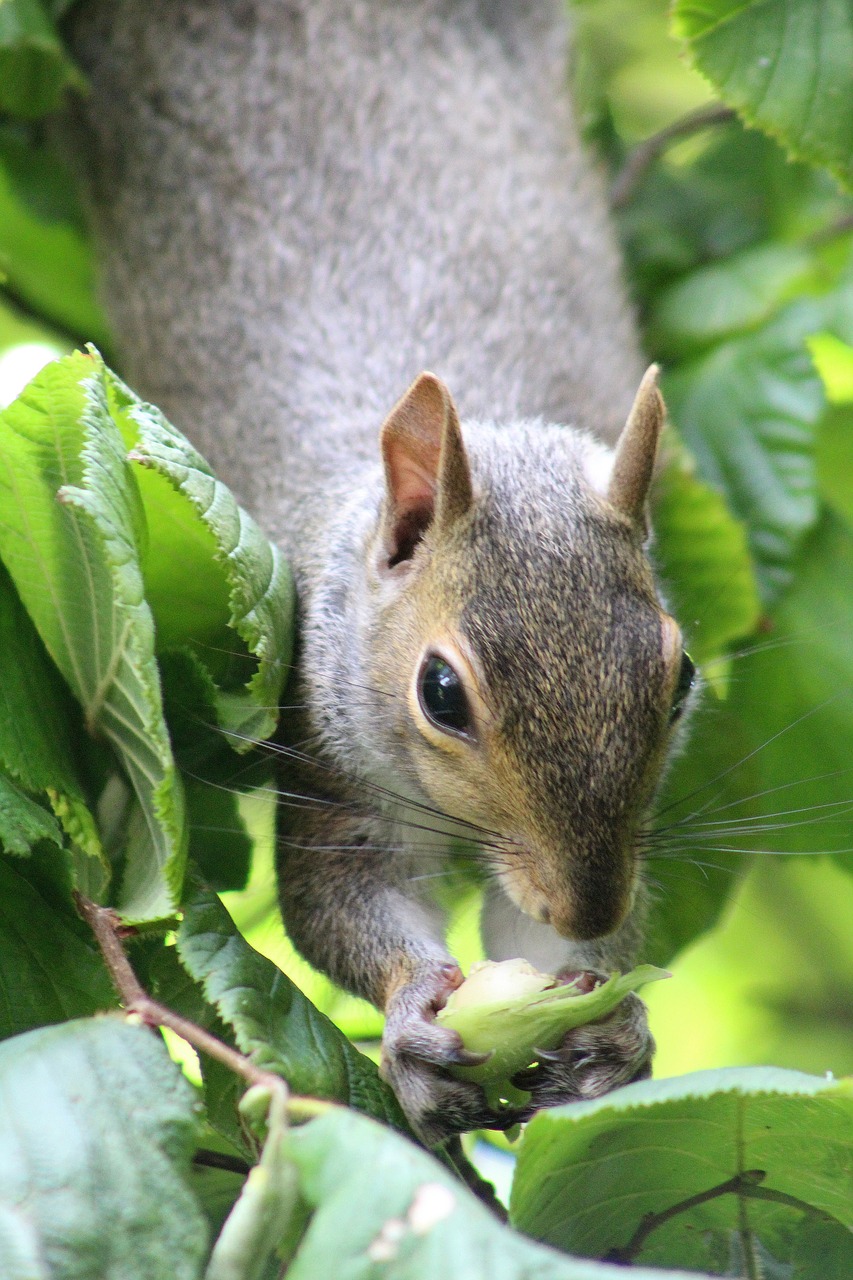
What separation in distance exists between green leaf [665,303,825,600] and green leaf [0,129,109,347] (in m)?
1.53

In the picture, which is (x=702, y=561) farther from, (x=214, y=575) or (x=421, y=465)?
(x=214, y=575)

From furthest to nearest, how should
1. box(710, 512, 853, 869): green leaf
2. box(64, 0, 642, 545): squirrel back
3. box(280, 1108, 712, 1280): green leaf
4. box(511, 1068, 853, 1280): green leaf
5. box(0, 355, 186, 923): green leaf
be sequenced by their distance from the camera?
box(64, 0, 642, 545): squirrel back → box(710, 512, 853, 869): green leaf → box(0, 355, 186, 923): green leaf → box(511, 1068, 853, 1280): green leaf → box(280, 1108, 712, 1280): green leaf

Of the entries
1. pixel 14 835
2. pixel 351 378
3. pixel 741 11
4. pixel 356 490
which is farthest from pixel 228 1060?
pixel 351 378

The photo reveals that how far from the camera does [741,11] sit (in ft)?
6.73

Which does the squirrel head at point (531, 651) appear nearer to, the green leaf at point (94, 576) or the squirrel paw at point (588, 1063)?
the squirrel paw at point (588, 1063)

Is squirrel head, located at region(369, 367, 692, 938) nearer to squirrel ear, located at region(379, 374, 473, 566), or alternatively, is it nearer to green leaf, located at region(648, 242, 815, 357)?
squirrel ear, located at region(379, 374, 473, 566)

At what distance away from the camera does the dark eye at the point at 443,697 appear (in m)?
1.92

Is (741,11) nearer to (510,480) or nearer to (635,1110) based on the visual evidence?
(510,480)

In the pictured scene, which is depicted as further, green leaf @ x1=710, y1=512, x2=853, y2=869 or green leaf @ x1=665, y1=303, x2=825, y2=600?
green leaf @ x1=665, y1=303, x2=825, y2=600

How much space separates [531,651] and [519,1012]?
18.1 inches

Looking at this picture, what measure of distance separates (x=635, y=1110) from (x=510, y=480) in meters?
1.00

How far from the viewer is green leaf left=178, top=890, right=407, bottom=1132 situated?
1.56m

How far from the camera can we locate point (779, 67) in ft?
6.72

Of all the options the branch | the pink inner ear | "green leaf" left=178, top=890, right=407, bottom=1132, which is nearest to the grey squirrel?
the pink inner ear
